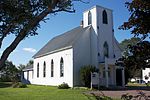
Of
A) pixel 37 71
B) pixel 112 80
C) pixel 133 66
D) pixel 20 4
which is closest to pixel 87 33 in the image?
pixel 112 80

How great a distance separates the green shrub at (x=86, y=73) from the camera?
36250mm

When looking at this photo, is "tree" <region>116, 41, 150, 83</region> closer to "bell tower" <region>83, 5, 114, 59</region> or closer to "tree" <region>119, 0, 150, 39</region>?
A: "tree" <region>119, 0, 150, 39</region>

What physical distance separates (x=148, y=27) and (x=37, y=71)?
5056 centimetres

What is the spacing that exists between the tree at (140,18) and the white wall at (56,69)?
32780 millimetres

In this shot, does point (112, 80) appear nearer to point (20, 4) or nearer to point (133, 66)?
point (20, 4)

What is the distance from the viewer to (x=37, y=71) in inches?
2152

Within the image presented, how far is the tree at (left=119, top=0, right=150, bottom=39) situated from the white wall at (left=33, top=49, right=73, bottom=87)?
32780mm

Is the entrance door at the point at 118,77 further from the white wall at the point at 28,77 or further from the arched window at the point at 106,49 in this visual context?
the white wall at the point at 28,77

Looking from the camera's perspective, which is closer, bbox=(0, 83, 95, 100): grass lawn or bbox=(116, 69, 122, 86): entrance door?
bbox=(0, 83, 95, 100): grass lawn

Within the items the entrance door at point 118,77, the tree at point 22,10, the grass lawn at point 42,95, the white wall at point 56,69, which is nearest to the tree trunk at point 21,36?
the tree at point 22,10

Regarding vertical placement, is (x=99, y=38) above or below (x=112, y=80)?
above

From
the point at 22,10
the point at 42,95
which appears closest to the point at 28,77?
the point at 42,95

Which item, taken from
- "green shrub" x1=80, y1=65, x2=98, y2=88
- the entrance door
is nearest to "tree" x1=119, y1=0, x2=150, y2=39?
"green shrub" x1=80, y1=65, x2=98, y2=88

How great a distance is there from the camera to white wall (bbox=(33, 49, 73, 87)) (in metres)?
38.8
